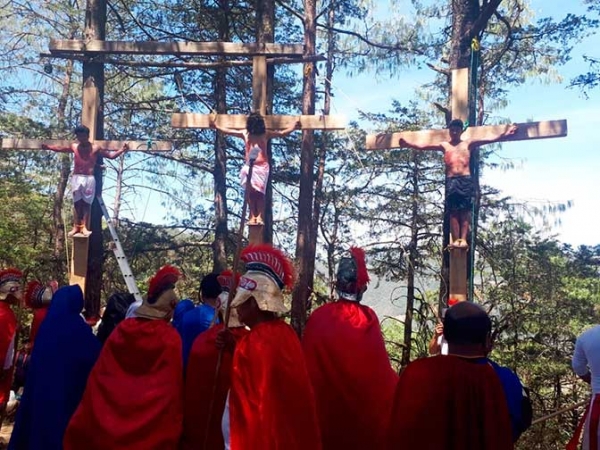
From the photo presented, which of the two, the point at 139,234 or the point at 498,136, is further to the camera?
the point at 139,234

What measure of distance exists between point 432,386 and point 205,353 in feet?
5.79

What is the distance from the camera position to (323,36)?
19141 mm

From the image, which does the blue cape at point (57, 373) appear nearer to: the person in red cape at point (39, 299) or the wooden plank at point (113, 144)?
the person in red cape at point (39, 299)

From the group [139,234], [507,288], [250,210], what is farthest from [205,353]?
[139,234]

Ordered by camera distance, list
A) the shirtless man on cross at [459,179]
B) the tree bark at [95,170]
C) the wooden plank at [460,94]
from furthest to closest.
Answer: the tree bark at [95,170], the wooden plank at [460,94], the shirtless man on cross at [459,179]

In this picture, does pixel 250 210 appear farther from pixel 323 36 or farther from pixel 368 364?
pixel 323 36

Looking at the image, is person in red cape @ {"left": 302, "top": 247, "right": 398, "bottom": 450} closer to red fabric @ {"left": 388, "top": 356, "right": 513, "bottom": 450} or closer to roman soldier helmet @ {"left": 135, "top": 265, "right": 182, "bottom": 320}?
roman soldier helmet @ {"left": 135, "top": 265, "right": 182, "bottom": 320}

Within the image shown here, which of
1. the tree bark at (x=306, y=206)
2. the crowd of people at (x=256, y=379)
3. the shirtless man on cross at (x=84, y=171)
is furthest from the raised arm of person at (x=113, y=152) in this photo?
the crowd of people at (x=256, y=379)

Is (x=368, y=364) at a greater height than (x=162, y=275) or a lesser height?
lesser

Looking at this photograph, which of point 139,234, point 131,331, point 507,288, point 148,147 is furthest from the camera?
point 139,234

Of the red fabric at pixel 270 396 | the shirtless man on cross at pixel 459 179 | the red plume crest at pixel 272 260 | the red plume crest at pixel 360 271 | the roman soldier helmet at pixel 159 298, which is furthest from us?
the shirtless man on cross at pixel 459 179

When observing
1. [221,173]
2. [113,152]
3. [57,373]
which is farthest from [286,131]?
[221,173]

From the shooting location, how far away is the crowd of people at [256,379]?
8.46 ft

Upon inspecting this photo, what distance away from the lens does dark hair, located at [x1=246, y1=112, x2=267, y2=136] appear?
8117 millimetres
